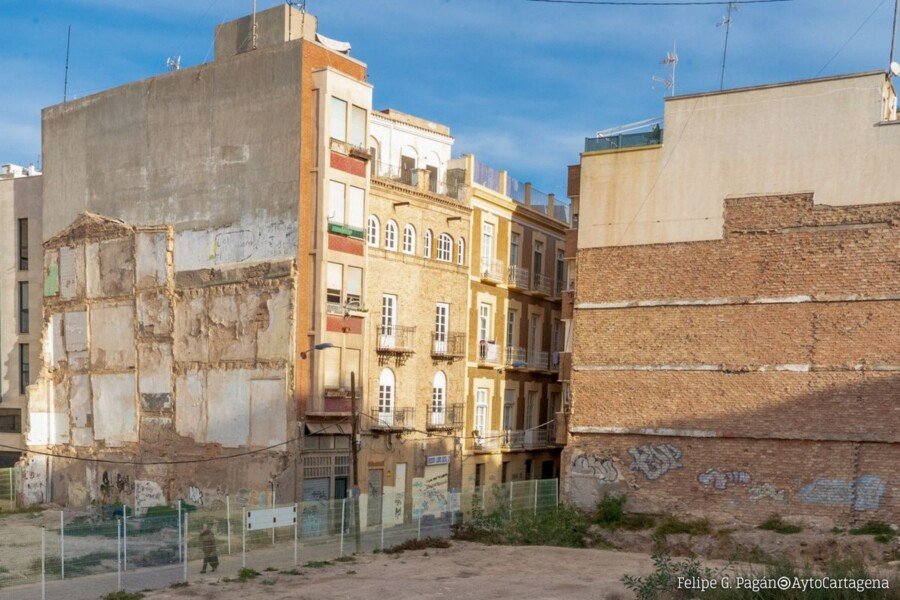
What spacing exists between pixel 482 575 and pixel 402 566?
246 cm

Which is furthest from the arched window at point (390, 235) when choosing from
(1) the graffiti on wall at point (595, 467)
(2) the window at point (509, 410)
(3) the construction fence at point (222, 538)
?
(1) the graffiti on wall at point (595, 467)

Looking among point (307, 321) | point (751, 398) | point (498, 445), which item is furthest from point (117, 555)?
point (498, 445)

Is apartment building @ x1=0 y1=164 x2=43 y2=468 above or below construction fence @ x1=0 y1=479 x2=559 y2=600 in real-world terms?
above

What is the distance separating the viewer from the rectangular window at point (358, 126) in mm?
34984

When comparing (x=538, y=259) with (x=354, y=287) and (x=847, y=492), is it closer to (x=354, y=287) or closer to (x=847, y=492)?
(x=354, y=287)

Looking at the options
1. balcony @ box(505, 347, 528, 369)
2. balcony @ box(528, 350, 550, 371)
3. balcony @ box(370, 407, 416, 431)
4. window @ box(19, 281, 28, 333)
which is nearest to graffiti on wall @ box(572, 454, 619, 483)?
balcony @ box(370, 407, 416, 431)

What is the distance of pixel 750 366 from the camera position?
2912 cm

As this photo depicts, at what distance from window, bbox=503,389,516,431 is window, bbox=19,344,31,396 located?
2242 cm

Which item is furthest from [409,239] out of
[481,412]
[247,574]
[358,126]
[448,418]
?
[247,574]

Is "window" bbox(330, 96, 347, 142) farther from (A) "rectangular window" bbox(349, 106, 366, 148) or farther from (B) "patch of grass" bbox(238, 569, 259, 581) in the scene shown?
(B) "patch of grass" bbox(238, 569, 259, 581)

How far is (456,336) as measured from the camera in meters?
40.6

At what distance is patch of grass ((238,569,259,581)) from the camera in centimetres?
2317

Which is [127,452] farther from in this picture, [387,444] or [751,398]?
[751,398]

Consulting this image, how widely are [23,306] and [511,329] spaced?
23214 mm
